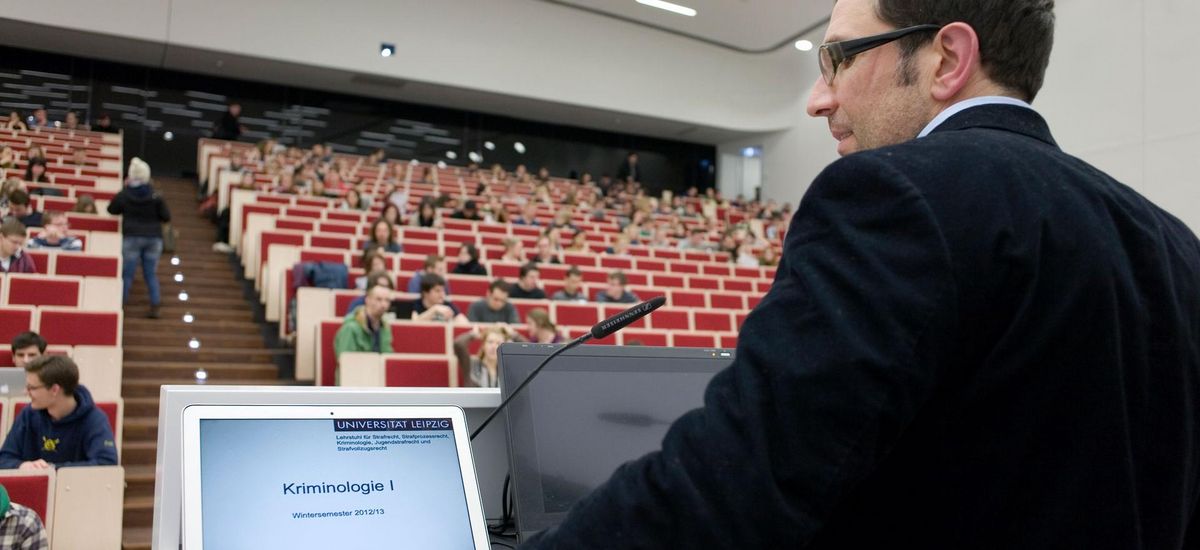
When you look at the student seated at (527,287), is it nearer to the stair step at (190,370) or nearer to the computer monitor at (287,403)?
the stair step at (190,370)

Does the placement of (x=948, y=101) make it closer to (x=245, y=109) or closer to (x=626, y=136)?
(x=245, y=109)

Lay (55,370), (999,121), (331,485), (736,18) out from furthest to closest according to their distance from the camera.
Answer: (736,18), (55,370), (331,485), (999,121)

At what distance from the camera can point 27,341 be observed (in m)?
3.99

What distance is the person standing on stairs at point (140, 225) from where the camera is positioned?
629cm

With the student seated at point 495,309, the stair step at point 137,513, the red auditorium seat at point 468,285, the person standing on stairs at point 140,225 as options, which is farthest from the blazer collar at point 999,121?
the person standing on stairs at point 140,225

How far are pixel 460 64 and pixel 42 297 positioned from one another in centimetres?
870

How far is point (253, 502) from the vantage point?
1010 millimetres

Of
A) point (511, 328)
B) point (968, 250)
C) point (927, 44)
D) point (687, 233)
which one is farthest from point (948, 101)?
point (687, 233)

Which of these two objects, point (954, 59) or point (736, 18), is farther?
point (736, 18)

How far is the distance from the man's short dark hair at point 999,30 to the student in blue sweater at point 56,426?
3.60 metres

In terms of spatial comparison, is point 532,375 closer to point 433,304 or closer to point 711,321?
point 433,304

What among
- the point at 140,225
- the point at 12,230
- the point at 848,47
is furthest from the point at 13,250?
the point at 848,47

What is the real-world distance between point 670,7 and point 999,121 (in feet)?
41.6

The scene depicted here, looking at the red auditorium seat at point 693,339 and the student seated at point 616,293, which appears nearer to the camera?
the red auditorium seat at point 693,339
